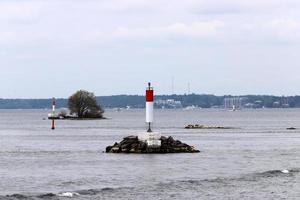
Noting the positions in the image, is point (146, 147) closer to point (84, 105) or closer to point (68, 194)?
point (68, 194)

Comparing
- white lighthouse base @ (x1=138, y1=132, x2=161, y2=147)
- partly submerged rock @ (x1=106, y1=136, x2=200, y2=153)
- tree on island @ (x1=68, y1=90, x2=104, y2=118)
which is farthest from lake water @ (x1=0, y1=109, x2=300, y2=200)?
tree on island @ (x1=68, y1=90, x2=104, y2=118)

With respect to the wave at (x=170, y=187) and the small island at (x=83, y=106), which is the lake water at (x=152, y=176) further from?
the small island at (x=83, y=106)

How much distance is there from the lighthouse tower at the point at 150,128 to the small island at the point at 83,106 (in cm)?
12096

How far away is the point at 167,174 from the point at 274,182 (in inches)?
220

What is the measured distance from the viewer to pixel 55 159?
49438 millimetres

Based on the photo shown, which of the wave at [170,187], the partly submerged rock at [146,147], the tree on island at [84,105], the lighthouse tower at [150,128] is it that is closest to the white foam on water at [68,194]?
the wave at [170,187]

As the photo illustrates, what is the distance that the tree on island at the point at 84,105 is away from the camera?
574 ft


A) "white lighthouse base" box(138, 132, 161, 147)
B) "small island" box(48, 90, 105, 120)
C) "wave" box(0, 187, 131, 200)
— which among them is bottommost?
"wave" box(0, 187, 131, 200)

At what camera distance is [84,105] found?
18188 cm

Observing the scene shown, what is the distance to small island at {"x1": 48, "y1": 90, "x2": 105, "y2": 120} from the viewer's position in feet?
575

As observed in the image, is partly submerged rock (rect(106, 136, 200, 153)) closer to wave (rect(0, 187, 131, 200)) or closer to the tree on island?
wave (rect(0, 187, 131, 200))

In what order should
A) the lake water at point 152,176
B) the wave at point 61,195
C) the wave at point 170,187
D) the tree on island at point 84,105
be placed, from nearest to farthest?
the wave at point 61,195, the wave at point 170,187, the lake water at point 152,176, the tree on island at point 84,105

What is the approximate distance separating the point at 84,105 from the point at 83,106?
96 cm

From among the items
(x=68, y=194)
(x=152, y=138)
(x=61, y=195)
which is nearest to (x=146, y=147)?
(x=152, y=138)
